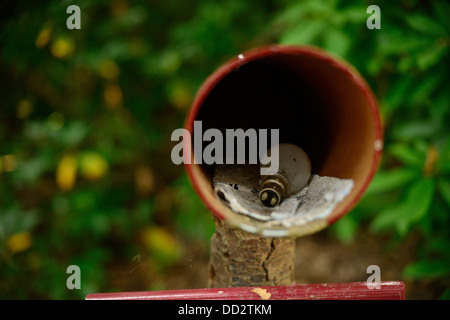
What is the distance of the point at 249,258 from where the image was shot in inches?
42.1

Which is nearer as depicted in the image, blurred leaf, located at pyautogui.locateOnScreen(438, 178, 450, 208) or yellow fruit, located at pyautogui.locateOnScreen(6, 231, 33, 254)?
blurred leaf, located at pyautogui.locateOnScreen(438, 178, 450, 208)

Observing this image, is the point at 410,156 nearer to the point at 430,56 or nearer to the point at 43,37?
the point at 430,56

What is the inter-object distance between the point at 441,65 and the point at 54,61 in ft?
6.91

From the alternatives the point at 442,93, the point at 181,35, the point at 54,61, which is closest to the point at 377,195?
the point at 442,93

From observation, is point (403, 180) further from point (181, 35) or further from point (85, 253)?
point (85, 253)

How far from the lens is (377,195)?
2.00 m

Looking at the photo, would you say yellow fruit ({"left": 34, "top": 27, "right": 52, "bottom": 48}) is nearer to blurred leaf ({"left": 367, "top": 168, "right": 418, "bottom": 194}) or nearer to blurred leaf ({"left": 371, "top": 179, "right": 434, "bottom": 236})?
blurred leaf ({"left": 367, "top": 168, "right": 418, "bottom": 194})

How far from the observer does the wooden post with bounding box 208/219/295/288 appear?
1037 mm

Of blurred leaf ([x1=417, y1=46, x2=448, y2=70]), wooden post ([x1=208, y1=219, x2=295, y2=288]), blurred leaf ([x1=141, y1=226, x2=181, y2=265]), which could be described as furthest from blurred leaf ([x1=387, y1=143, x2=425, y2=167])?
blurred leaf ([x1=141, y1=226, x2=181, y2=265])

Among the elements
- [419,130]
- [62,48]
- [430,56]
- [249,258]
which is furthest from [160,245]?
[430,56]

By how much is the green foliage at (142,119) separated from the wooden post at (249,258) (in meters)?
0.66

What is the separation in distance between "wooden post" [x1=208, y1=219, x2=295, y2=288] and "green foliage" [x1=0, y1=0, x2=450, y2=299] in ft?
2.15

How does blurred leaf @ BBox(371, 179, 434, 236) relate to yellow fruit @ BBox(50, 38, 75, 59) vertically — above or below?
below

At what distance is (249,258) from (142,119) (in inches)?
69.6
